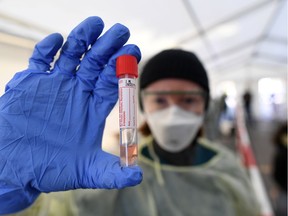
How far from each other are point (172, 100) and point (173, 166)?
0.83 feet

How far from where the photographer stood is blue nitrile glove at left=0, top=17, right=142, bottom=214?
396 millimetres

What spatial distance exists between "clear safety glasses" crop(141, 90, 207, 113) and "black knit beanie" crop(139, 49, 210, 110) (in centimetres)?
4

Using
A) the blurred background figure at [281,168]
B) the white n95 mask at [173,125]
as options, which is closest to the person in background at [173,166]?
the white n95 mask at [173,125]

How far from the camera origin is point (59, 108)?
0.42 metres

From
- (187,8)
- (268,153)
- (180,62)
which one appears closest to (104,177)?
(180,62)

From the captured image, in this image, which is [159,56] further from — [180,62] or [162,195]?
[162,195]

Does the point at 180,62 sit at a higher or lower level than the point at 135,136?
higher

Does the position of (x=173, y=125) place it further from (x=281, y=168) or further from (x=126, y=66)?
(x=281, y=168)

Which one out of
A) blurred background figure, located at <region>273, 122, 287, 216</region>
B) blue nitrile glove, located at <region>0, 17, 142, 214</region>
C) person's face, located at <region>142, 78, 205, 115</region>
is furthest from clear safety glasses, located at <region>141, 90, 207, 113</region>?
blurred background figure, located at <region>273, 122, 287, 216</region>

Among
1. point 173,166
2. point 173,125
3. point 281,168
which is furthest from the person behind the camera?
point 281,168

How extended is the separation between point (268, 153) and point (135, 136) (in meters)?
4.10

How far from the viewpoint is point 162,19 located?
1254mm

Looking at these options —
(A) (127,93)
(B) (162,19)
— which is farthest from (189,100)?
(B) (162,19)

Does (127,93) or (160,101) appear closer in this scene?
(127,93)
